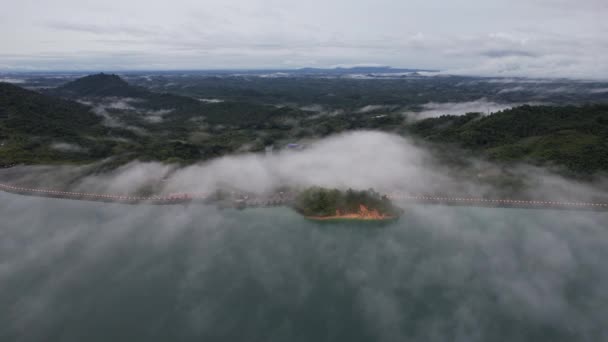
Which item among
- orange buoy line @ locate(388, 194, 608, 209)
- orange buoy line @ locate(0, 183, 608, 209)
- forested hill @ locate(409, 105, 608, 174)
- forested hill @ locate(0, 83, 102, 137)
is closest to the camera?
orange buoy line @ locate(388, 194, 608, 209)

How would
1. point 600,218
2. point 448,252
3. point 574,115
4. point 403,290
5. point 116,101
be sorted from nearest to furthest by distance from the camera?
point 403,290 < point 448,252 < point 600,218 < point 574,115 < point 116,101

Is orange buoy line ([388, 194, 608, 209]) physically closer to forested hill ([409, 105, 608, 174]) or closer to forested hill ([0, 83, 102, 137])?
forested hill ([409, 105, 608, 174])

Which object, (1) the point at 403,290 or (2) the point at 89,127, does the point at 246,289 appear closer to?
(1) the point at 403,290

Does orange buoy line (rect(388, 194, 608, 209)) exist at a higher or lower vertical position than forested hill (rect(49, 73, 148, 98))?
lower

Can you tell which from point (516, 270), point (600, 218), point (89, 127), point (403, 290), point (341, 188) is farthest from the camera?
point (89, 127)

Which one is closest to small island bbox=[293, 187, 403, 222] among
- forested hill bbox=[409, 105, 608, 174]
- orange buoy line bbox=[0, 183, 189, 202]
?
orange buoy line bbox=[0, 183, 189, 202]

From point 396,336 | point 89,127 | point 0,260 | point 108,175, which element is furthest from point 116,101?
point 396,336

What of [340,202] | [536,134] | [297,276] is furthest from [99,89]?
[536,134]
